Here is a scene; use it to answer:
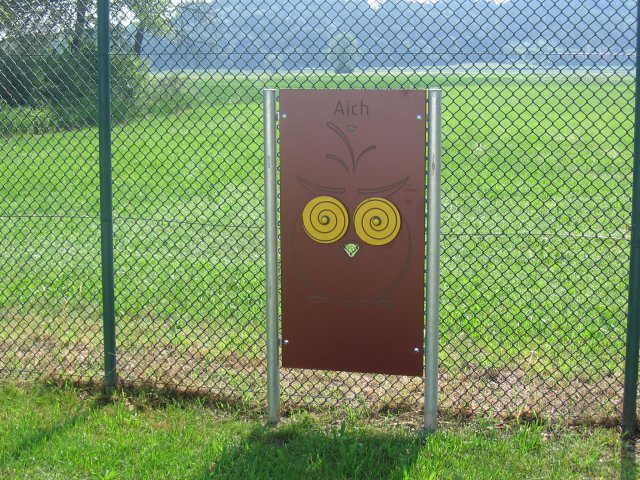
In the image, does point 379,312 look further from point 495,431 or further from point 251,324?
point 251,324

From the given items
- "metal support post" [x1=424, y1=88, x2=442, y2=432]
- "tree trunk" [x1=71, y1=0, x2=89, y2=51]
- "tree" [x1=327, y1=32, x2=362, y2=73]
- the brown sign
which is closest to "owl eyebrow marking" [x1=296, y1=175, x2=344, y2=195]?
the brown sign

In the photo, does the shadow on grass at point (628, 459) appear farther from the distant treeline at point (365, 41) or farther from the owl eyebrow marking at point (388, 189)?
the distant treeline at point (365, 41)

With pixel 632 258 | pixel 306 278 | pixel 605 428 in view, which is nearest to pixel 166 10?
pixel 306 278

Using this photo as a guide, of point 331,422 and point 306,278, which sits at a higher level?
point 306,278

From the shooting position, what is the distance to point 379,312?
4332 millimetres

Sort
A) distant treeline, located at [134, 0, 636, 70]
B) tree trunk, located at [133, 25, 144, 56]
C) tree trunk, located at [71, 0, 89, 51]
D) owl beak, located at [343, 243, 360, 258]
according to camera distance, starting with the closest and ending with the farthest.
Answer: owl beak, located at [343, 243, 360, 258] < distant treeline, located at [134, 0, 636, 70] < tree trunk, located at [133, 25, 144, 56] < tree trunk, located at [71, 0, 89, 51]

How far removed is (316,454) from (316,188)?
4.06ft

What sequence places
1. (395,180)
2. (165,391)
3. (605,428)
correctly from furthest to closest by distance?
(165,391) → (605,428) → (395,180)

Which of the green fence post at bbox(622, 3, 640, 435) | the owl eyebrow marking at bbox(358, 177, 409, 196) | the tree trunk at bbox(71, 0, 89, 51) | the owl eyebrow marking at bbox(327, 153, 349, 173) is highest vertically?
the tree trunk at bbox(71, 0, 89, 51)

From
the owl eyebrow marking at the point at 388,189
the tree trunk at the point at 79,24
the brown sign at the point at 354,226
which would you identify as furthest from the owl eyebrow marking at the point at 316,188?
the tree trunk at the point at 79,24

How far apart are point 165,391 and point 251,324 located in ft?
4.23

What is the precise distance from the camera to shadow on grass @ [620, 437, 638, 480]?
13.3 feet

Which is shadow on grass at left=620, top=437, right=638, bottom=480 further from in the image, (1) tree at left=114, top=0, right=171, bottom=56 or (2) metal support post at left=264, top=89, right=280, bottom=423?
(1) tree at left=114, top=0, right=171, bottom=56

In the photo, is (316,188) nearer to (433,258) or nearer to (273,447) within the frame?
(433,258)
